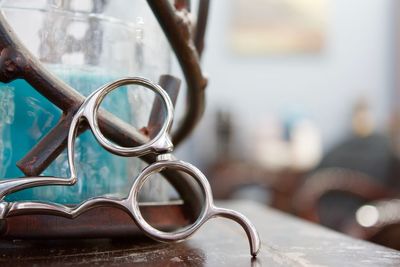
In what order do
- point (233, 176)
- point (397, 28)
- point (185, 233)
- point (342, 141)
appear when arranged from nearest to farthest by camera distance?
point (185, 233)
point (233, 176)
point (342, 141)
point (397, 28)

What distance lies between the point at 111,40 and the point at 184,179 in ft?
0.38

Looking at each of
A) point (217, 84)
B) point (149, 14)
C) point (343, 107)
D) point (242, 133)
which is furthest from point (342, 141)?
point (149, 14)

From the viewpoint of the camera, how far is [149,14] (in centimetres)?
47

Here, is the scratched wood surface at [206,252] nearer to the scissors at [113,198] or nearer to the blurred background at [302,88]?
the scissors at [113,198]

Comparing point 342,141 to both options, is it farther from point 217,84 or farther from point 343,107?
point 217,84

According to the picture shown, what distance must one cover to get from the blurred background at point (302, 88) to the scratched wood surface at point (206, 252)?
209 centimetres

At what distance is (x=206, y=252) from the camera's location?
0.39 m

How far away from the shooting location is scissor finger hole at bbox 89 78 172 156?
1.13 feet

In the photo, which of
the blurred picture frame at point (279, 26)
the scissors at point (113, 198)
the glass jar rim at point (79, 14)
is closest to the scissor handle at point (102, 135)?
the scissors at point (113, 198)

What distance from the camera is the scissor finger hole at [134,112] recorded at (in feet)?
1.13

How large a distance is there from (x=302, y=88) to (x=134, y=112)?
8.20ft

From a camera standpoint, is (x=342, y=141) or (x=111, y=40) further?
(x=342, y=141)

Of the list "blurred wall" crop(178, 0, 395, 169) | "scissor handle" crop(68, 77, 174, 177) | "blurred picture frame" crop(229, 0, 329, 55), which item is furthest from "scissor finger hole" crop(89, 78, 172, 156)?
"blurred picture frame" crop(229, 0, 329, 55)

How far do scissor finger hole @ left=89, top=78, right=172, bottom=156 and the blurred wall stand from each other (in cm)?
229
